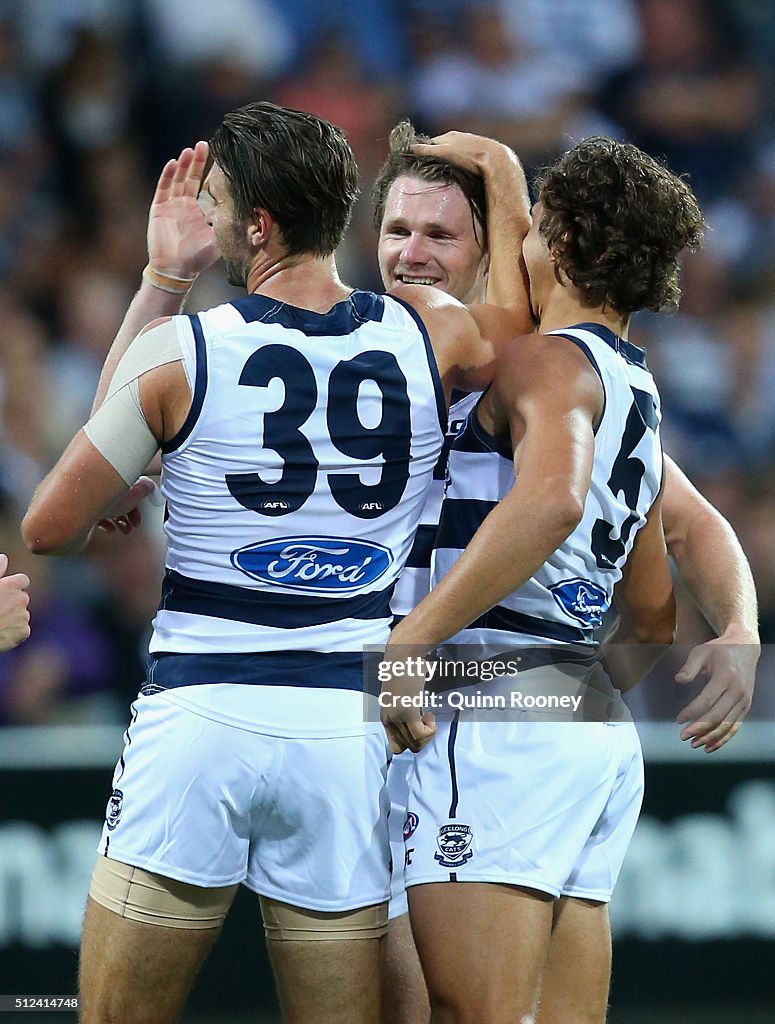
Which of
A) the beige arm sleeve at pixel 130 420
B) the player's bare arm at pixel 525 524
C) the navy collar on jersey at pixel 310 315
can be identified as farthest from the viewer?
the navy collar on jersey at pixel 310 315

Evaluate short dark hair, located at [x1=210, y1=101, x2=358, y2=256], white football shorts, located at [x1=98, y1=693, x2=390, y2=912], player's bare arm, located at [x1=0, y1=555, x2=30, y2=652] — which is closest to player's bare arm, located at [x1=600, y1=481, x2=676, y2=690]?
white football shorts, located at [x1=98, y1=693, x2=390, y2=912]

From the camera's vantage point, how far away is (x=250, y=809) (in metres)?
2.79

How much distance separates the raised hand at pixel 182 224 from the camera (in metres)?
3.25

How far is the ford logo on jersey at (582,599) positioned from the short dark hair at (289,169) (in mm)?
920

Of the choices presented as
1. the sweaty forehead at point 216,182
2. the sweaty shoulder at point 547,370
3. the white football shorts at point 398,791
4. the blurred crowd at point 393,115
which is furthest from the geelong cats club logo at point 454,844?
the blurred crowd at point 393,115

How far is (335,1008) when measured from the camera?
9.15 ft

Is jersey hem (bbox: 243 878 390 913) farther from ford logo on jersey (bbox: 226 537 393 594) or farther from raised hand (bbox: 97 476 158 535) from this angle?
raised hand (bbox: 97 476 158 535)

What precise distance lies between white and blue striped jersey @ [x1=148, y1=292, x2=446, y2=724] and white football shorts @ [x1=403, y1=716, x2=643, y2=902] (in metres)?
0.28

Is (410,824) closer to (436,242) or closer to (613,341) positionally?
(613,341)

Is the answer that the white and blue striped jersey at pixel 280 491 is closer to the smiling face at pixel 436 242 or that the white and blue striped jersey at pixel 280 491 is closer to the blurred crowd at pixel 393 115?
the smiling face at pixel 436 242

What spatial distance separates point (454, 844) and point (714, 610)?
97 cm

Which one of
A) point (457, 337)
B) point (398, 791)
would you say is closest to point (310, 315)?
point (457, 337)

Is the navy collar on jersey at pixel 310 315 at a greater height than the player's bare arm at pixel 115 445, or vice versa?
the navy collar on jersey at pixel 310 315

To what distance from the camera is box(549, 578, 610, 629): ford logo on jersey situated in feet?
9.63
